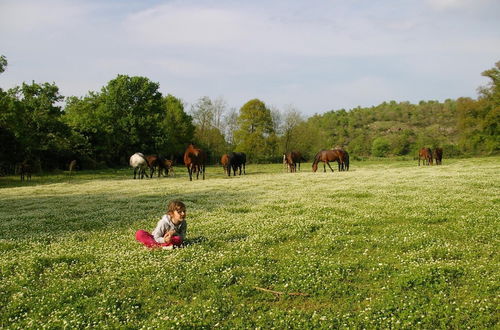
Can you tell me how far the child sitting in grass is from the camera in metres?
10.4

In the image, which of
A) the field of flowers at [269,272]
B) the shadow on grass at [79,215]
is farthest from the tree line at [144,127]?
the field of flowers at [269,272]

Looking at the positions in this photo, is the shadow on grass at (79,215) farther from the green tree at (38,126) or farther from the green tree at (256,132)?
the green tree at (256,132)

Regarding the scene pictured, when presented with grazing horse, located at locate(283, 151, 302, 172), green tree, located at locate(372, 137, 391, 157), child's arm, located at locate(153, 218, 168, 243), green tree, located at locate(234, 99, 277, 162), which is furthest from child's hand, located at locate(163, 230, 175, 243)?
green tree, located at locate(372, 137, 391, 157)

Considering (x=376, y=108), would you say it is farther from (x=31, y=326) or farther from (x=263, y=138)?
(x=31, y=326)

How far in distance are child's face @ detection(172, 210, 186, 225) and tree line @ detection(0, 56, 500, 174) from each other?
4633cm

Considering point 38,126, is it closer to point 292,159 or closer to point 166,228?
point 292,159

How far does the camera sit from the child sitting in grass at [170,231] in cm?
1038

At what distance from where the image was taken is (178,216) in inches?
410

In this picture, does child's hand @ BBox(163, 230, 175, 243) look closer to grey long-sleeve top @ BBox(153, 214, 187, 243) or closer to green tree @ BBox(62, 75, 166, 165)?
grey long-sleeve top @ BBox(153, 214, 187, 243)

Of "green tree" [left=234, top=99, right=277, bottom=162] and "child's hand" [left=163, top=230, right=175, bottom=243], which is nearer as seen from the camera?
"child's hand" [left=163, top=230, right=175, bottom=243]

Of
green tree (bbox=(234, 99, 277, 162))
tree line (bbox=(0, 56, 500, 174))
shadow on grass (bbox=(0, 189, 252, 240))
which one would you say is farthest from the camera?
green tree (bbox=(234, 99, 277, 162))

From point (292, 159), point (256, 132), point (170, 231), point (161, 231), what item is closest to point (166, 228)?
point (161, 231)

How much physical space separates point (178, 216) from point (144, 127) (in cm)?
6922

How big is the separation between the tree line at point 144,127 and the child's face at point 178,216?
152 feet
